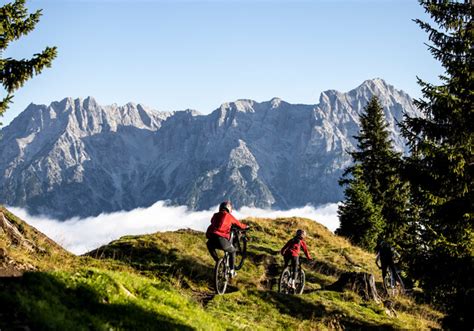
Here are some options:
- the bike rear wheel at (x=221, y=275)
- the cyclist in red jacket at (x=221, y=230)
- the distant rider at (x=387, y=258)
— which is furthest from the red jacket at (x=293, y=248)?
the distant rider at (x=387, y=258)

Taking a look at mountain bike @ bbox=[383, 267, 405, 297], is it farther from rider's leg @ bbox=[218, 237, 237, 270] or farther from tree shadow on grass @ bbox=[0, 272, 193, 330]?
tree shadow on grass @ bbox=[0, 272, 193, 330]

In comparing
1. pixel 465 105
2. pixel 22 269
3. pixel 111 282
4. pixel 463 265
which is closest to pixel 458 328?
pixel 463 265

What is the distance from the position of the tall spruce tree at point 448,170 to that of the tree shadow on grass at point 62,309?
9377 mm

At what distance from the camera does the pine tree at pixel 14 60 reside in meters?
15.4

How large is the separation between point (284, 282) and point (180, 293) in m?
6.11

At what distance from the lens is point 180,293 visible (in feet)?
39.2

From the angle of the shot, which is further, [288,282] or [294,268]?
[294,268]

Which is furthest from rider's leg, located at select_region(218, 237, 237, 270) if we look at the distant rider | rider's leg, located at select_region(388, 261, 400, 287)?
rider's leg, located at select_region(388, 261, 400, 287)

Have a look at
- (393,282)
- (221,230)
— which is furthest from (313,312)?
(393,282)

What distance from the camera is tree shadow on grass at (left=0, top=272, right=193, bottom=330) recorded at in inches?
241

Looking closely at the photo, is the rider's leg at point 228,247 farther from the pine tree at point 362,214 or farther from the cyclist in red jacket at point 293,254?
the pine tree at point 362,214

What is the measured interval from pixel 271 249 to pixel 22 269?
1469 cm

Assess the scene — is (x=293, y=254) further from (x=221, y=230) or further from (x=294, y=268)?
(x=221, y=230)

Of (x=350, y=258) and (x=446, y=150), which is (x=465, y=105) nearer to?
(x=446, y=150)
